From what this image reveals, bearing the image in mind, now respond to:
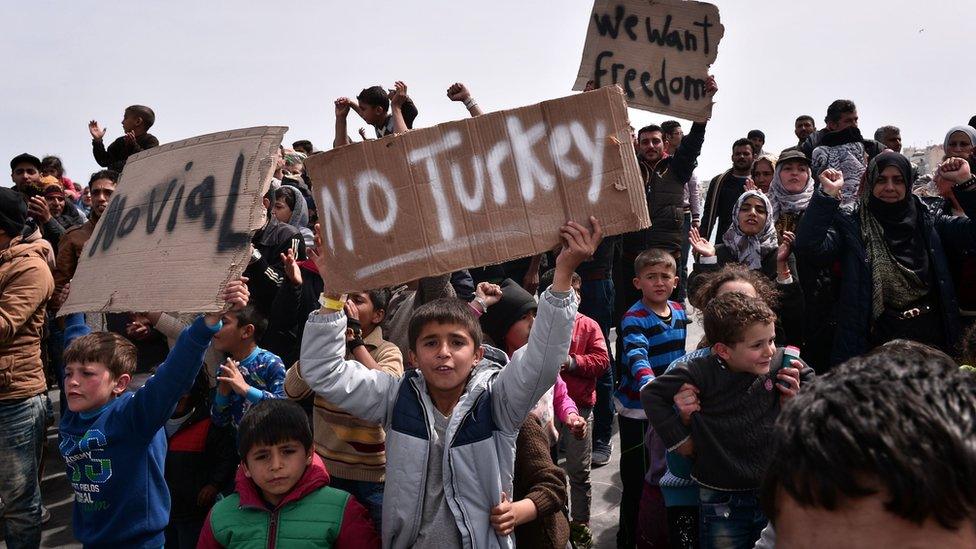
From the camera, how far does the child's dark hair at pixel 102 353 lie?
3090 millimetres

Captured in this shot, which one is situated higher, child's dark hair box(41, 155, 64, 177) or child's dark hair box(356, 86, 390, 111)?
child's dark hair box(41, 155, 64, 177)

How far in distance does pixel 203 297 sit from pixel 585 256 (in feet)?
4.38

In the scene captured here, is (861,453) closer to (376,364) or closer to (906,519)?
A: (906,519)

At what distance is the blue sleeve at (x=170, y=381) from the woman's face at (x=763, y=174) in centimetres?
639

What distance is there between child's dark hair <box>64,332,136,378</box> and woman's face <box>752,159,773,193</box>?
6488mm

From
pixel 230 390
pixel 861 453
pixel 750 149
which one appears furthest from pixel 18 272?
pixel 750 149

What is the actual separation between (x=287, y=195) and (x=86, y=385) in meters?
4.11

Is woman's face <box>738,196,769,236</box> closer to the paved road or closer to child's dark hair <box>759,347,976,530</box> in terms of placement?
the paved road

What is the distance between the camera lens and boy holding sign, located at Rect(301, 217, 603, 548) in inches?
96.2

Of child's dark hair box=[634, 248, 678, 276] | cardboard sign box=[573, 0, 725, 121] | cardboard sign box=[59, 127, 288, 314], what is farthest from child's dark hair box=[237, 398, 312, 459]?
cardboard sign box=[573, 0, 725, 121]

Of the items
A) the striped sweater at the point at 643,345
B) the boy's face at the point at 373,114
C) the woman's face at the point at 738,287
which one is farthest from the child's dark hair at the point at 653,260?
the boy's face at the point at 373,114

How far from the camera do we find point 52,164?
8.65m

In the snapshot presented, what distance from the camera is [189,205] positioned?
2.85 metres

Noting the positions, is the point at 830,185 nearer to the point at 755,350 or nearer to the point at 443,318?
the point at 755,350
